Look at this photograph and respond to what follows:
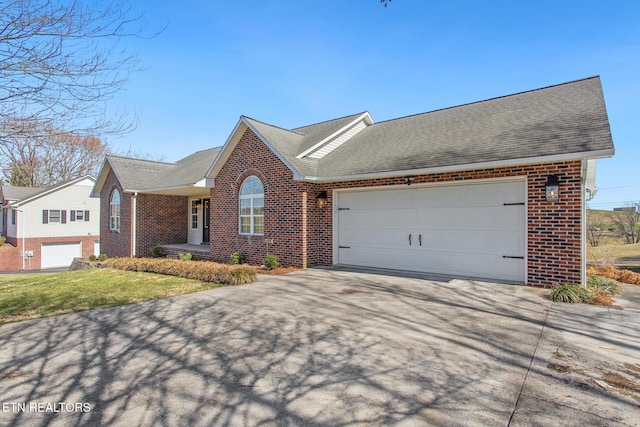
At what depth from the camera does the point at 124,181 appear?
16828 mm

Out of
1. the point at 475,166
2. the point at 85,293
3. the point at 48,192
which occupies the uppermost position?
the point at 48,192

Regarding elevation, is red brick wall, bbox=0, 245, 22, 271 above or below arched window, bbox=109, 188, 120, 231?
below

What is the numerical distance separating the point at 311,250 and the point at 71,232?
29.4 metres

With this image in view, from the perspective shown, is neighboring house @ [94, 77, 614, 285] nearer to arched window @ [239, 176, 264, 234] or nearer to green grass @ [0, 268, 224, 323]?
arched window @ [239, 176, 264, 234]

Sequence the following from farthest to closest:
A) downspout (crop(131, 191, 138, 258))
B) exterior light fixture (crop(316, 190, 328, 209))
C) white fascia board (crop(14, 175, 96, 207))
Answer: white fascia board (crop(14, 175, 96, 207))
downspout (crop(131, 191, 138, 258))
exterior light fixture (crop(316, 190, 328, 209))

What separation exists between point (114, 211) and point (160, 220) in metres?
3.08

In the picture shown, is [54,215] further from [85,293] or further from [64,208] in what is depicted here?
[85,293]

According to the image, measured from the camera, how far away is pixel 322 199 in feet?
38.1

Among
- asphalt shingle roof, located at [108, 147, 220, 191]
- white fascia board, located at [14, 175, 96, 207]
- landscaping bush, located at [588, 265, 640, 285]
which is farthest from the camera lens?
white fascia board, located at [14, 175, 96, 207]

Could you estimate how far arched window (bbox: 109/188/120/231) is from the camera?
60.0 feet

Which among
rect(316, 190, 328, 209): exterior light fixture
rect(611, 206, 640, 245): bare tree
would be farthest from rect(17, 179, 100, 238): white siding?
rect(611, 206, 640, 245): bare tree

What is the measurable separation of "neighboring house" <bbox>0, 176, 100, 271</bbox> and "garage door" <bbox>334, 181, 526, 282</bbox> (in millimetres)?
29154

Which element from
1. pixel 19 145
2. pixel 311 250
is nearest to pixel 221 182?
pixel 311 250

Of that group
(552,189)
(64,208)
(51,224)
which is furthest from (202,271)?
(51,224)
